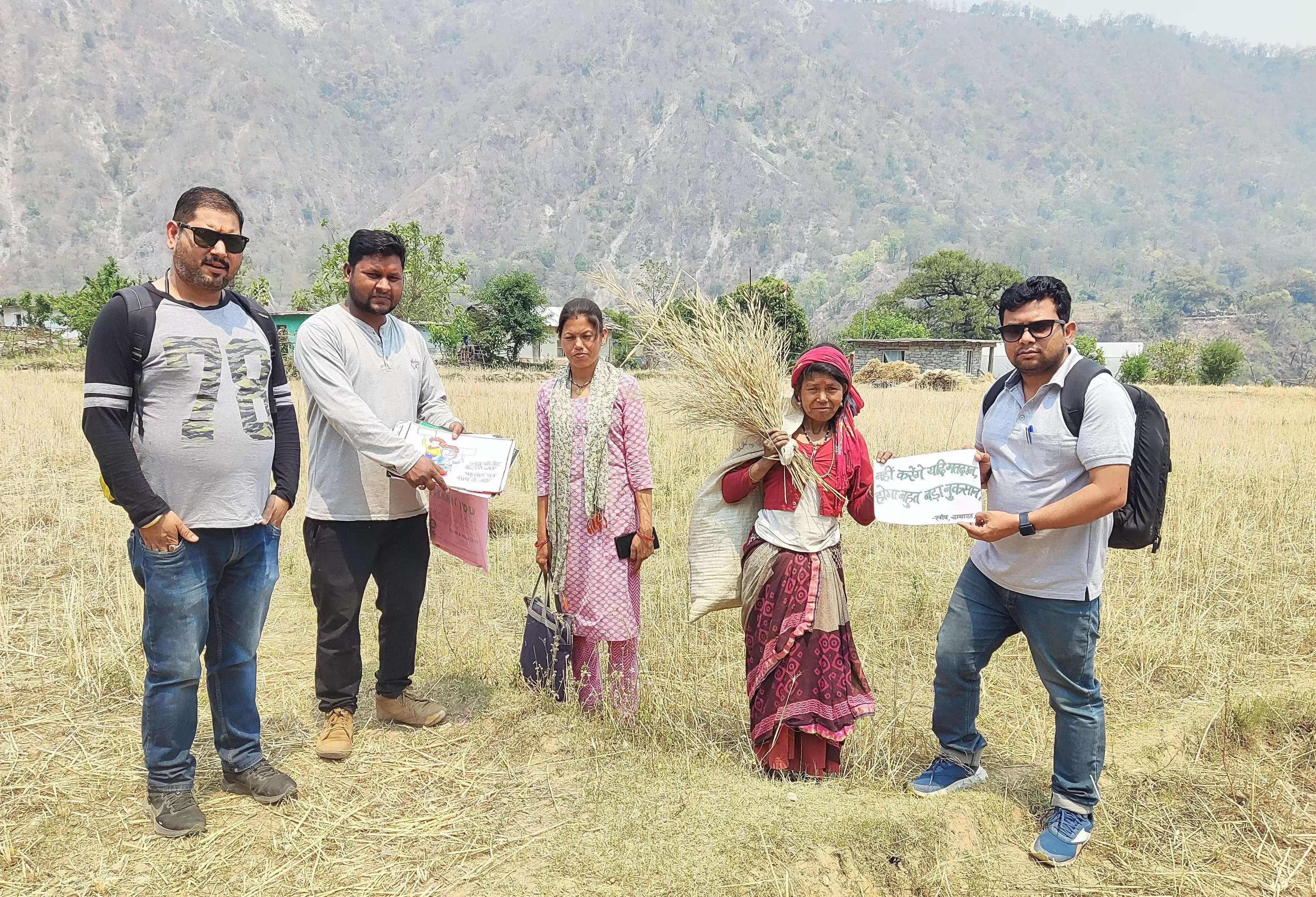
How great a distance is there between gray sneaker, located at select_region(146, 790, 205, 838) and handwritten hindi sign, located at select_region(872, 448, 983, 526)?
7.64 ft

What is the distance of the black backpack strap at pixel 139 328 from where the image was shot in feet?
7.14

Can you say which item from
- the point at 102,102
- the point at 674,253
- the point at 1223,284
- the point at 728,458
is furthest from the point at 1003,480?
the point at 102,102

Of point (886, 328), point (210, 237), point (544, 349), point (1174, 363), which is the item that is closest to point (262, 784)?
point (210, 237)

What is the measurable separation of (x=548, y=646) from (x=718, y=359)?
4.48ft

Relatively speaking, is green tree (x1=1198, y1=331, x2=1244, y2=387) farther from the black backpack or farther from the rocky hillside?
the rocky hillside

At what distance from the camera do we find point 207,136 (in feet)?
529

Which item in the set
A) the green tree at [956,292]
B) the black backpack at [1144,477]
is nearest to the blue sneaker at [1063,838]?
the black backpack at [1144,477]

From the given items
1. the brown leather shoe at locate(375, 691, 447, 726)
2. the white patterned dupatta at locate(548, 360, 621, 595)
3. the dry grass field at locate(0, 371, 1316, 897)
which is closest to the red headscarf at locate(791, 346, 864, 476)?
the white patterned dupatta at locate(548, 360, 621, 595)

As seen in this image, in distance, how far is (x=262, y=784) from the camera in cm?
257

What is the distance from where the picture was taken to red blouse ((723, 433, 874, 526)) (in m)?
2.66

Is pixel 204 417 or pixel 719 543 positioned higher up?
pixel 204 417

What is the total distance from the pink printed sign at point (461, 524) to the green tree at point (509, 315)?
106 feet

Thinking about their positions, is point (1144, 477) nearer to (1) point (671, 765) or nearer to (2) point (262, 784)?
(1) point (671, 765)

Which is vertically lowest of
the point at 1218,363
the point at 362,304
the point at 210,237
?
the point at 362,304
